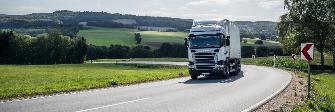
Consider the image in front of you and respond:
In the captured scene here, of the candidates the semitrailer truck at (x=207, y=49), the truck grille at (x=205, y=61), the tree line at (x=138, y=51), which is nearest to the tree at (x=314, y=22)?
the semitrailer truck at (x=207, y=49)

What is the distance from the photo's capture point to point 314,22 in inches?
2376

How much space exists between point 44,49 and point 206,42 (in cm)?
9292

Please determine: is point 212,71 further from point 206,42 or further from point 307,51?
point 307,51

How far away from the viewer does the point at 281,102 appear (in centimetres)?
1828

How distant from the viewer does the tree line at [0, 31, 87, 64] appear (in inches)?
4444

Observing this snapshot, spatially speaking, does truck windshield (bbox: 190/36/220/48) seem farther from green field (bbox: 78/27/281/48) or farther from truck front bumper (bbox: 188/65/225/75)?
green field (bbox: 78/27/281/48)

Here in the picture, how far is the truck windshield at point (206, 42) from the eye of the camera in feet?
106

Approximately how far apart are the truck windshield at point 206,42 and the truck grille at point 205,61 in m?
0.61

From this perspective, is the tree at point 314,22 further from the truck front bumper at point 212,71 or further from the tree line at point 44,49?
the tree line at point 44,49

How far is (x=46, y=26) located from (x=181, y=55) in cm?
8284

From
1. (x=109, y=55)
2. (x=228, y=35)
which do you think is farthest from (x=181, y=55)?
(x=228, y=35)

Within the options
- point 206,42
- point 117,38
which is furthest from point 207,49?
point 117,38

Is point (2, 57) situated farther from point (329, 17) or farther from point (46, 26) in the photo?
point (46, 26)

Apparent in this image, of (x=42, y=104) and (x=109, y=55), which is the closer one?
(x=42, y=104)
